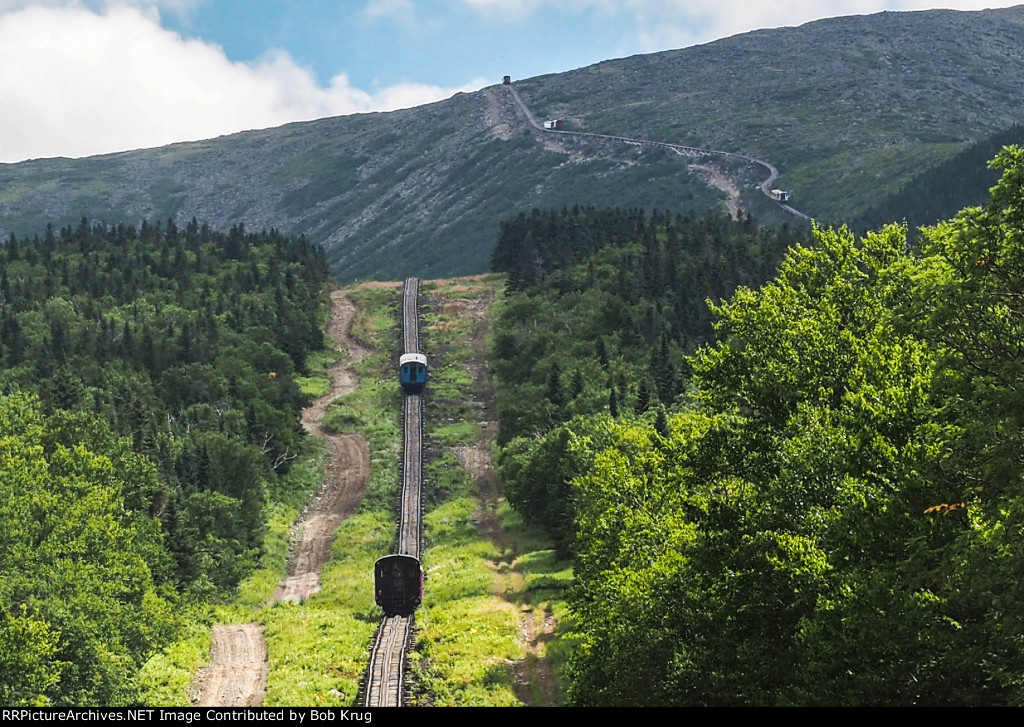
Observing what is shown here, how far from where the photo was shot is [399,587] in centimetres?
5712

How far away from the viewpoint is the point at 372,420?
322ft

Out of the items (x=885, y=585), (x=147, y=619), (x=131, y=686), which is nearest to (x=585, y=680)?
(x=885, y=585)

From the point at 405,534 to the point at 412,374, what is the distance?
3307 centimetres

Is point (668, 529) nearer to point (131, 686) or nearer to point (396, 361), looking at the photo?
point (131, 686)

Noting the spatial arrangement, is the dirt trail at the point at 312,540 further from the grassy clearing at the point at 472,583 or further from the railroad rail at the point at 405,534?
the grassy clearing at the point at 472,583

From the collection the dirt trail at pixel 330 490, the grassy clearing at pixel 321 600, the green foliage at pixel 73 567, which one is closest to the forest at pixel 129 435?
the green foliage at pixel 73 567

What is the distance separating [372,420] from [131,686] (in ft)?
183

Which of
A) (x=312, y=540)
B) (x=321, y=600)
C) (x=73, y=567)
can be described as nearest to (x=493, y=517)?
(x=312, y=540)

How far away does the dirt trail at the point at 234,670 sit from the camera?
4416 cm

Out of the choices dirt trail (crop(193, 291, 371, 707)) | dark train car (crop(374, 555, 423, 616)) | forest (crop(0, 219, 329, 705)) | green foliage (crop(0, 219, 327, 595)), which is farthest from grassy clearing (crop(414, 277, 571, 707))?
green foliage (crop(0, 219, 327, 595))

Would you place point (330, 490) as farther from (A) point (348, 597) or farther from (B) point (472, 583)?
(B) point (472, 583)

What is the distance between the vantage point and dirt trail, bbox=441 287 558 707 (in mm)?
45781

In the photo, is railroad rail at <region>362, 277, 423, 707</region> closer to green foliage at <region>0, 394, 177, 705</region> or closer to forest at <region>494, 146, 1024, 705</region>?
forest at <region>494, 146, 1024, 705</region>

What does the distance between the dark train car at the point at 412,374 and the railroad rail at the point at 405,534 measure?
772 millimetres
